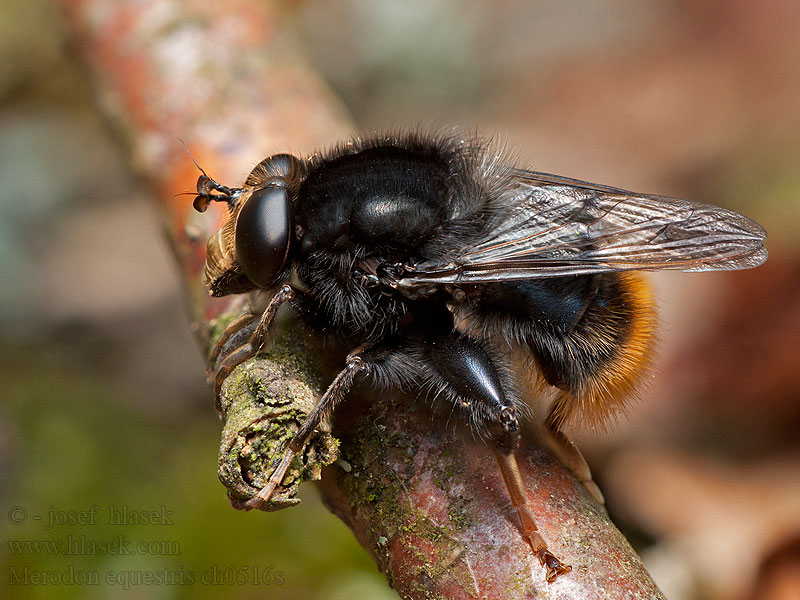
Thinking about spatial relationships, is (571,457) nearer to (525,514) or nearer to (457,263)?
(525,514)

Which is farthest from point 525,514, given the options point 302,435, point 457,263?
point 457,263

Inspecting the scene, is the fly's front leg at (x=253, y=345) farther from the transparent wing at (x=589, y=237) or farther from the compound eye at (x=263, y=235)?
the transparent wing at (x=589, y=237)

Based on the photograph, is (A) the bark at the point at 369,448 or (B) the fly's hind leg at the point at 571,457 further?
(B) the fly's hind leg at the point at 571,457

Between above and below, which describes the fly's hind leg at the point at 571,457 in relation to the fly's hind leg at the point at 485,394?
below

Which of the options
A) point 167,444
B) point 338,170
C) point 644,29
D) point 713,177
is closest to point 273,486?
point 338,170

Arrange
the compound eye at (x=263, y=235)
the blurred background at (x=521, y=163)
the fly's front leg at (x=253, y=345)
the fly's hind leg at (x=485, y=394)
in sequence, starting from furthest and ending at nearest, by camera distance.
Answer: the blurred background at (x=521, y=163) < the compound eye at (x=263, y=235) < the fly's front leg at (x=253, y=345) < the fly's hind leg at (x=485, y=394)

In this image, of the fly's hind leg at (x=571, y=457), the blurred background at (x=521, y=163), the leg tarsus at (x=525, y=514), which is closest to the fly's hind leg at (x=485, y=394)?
the leg tarsus at (x=525, y=514)
